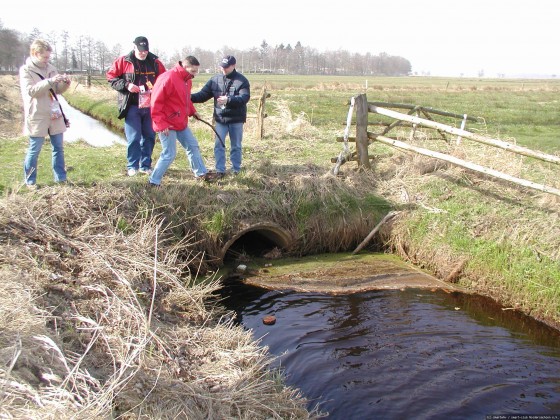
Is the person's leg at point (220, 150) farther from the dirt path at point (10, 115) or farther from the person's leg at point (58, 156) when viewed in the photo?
the dirt path at point (10, 115)

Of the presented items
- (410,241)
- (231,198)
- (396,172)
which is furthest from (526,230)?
(231,198)

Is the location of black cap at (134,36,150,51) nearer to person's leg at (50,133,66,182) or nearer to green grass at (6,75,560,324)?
person's leg at (50,133,66,182)

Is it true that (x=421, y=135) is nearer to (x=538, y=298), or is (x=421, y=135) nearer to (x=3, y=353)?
(x=538, y=298)

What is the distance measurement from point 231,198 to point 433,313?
3.49m

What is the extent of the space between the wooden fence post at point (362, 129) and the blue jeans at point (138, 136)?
3799 mm

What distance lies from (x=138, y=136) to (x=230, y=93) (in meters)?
1.68

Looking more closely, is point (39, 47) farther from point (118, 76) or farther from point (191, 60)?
point (191, 60)

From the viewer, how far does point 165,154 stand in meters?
7.44

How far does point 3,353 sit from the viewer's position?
11.5 ft

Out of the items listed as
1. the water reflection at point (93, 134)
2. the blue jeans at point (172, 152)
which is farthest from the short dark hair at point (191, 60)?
the water reflection at point (93, 134)

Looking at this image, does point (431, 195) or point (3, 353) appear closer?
point (3, 353)

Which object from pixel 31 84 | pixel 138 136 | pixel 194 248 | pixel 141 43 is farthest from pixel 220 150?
pixel 31 84

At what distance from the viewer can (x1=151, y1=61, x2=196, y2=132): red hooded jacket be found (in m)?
7.14

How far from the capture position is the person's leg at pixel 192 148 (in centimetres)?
764
